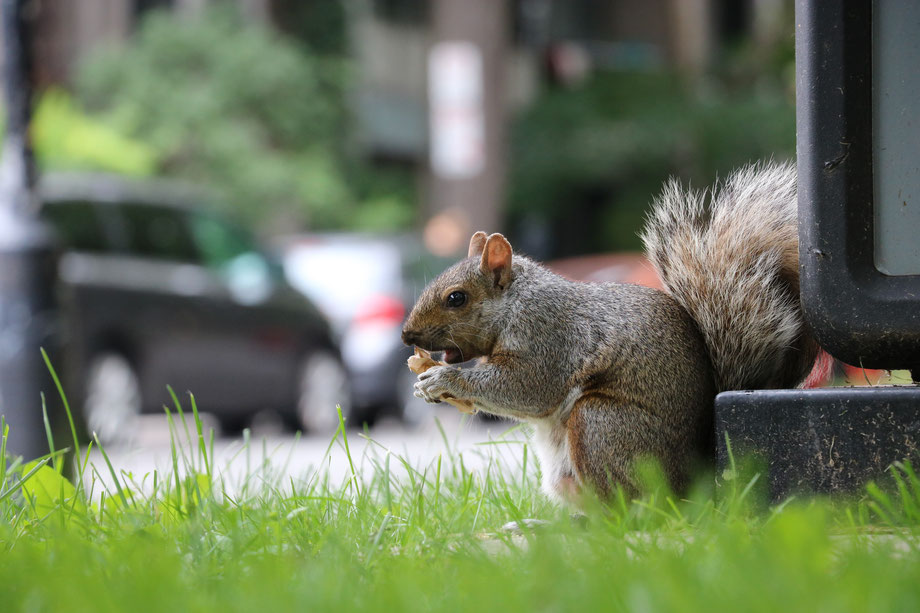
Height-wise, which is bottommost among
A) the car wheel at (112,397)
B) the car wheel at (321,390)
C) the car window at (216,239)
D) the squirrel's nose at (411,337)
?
the car wheel at (321,390)

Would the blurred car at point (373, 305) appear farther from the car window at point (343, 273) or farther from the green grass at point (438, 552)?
the green grass at point (438, 552)

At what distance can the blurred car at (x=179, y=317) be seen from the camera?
7.62 m

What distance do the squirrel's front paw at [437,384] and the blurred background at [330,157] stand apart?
5.91 ft

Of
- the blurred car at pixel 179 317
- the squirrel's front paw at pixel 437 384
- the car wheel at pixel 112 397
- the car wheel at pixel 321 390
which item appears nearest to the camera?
the squirrel's front paw at pixel 437 384

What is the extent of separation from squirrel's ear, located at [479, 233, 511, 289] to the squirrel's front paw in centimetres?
28

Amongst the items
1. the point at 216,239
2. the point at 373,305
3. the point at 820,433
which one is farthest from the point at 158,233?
the point at 820,433

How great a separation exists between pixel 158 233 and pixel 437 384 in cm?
583

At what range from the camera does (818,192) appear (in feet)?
8.99

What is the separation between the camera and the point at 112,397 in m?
7.62

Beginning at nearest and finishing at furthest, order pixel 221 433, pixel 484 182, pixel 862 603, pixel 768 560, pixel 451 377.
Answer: pixel 862 603, pixel 768 560, pixel 451 377, pixel 221 433, pixel 484 182

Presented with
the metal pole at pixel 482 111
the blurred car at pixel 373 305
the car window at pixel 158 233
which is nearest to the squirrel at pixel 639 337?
the car window at pixel 158 233

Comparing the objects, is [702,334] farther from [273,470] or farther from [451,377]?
[273,470]

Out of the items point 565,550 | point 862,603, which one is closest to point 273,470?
point 565,550

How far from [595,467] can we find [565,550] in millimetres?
552
